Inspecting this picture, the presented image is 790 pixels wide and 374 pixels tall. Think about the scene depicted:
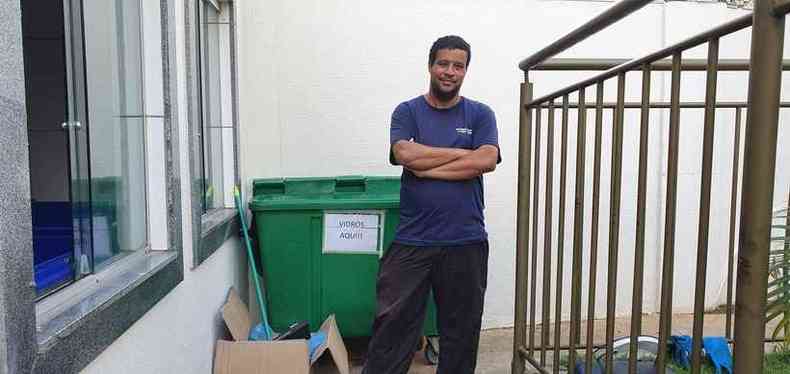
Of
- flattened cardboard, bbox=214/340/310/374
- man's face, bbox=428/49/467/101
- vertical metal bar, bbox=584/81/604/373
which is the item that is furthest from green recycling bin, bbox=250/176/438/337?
vertical metal bar, bbox=584/81/604/373

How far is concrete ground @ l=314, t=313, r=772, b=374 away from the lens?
137 inches

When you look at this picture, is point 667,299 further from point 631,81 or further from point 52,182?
point 631,81

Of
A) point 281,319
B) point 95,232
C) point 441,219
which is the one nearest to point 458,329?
point 441,219

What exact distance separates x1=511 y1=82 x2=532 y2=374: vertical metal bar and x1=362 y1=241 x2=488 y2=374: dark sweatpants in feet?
1.70

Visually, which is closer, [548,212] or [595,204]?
[595,204]

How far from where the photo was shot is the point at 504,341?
3.95 m

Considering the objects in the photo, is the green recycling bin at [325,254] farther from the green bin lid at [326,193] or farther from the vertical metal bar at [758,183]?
the vertical metal bar at [758,183]

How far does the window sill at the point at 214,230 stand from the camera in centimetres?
252

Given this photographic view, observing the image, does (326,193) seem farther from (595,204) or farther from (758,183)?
(758,183)

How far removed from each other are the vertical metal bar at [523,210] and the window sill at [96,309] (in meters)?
1.22

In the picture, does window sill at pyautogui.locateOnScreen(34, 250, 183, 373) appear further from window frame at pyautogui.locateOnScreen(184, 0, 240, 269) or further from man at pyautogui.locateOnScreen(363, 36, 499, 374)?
man at pyautogui.locateOnScreen(363, 36, 499, 374)

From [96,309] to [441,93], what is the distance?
70.1 inches

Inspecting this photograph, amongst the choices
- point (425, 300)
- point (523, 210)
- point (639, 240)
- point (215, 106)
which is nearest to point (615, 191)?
point (639, 240)

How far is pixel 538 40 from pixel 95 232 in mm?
3103
